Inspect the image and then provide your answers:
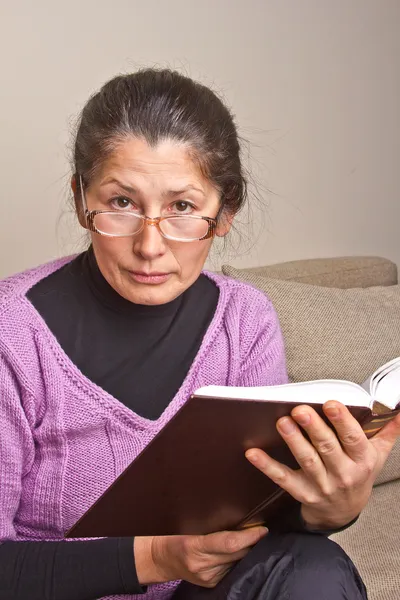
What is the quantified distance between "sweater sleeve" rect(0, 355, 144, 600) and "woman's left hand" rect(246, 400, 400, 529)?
28cm

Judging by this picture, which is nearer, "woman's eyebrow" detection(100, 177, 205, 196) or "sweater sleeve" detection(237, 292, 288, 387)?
"woman's eyebrow" detection(100, 177, 205, 196)

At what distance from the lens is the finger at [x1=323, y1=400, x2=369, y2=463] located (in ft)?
2.59

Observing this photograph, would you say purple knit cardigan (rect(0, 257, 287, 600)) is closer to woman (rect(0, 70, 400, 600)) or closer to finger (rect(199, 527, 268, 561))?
woman (rect(0, 70, 400, 600))

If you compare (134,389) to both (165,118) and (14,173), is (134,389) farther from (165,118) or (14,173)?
(14,173)

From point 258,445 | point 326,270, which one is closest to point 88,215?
point 258,445

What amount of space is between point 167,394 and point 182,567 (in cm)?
28

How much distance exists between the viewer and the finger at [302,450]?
2.67 ft

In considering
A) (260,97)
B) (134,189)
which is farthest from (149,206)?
(260,97)

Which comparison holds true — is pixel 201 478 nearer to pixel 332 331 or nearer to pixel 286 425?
pixel 286 425

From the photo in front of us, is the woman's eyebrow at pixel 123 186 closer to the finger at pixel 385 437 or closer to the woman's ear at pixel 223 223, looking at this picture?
the woman's ear at pixel 223 223

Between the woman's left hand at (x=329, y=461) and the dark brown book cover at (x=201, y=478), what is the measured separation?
0.01m

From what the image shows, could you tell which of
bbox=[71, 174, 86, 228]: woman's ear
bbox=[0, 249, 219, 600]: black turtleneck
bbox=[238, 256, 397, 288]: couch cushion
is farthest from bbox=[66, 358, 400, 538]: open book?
bbox=[238, 256, 397, 288]: couch cushion

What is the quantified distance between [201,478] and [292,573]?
0.20 metres

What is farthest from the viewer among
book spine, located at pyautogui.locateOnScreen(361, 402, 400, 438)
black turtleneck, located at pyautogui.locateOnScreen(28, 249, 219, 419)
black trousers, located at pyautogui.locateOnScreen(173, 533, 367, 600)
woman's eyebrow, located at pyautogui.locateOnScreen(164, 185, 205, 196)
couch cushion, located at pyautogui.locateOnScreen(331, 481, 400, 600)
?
couch cushion, located at pyautogui.locateOnScreen(331, 481, 400, 600)
